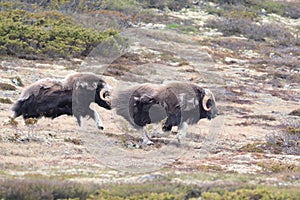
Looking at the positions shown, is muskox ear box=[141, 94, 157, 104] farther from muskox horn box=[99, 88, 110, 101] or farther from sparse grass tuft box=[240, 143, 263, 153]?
sparse grass tuft box=[240, 143, 263, 153]

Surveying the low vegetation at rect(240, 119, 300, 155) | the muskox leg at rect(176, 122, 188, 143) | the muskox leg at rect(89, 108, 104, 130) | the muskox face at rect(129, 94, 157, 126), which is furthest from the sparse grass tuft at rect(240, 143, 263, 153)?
the muskox leg at rect(89, 108, 104, 130)

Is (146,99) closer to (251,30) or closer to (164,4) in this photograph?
(251,30)

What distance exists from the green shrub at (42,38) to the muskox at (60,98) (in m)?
14.1

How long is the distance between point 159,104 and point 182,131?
80cm

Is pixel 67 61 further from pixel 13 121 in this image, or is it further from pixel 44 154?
pixel 44 154

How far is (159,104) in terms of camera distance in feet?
45.1

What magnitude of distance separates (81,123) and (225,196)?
6404 millimetres

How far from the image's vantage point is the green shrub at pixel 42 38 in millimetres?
28469

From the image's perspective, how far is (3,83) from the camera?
2073 centimetres

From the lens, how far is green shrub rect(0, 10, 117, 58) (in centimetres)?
2847

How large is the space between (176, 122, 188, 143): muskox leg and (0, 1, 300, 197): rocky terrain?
0.16 metres

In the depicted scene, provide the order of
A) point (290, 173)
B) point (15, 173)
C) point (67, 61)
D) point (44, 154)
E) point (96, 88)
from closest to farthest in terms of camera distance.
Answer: point (15, 173) < point (290, 173) < point (44, 154) < point (96, 88) < point (67, 61)

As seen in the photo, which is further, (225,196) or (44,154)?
(44,154)

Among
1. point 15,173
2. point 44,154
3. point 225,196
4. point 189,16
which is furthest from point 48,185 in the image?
point 189,16
